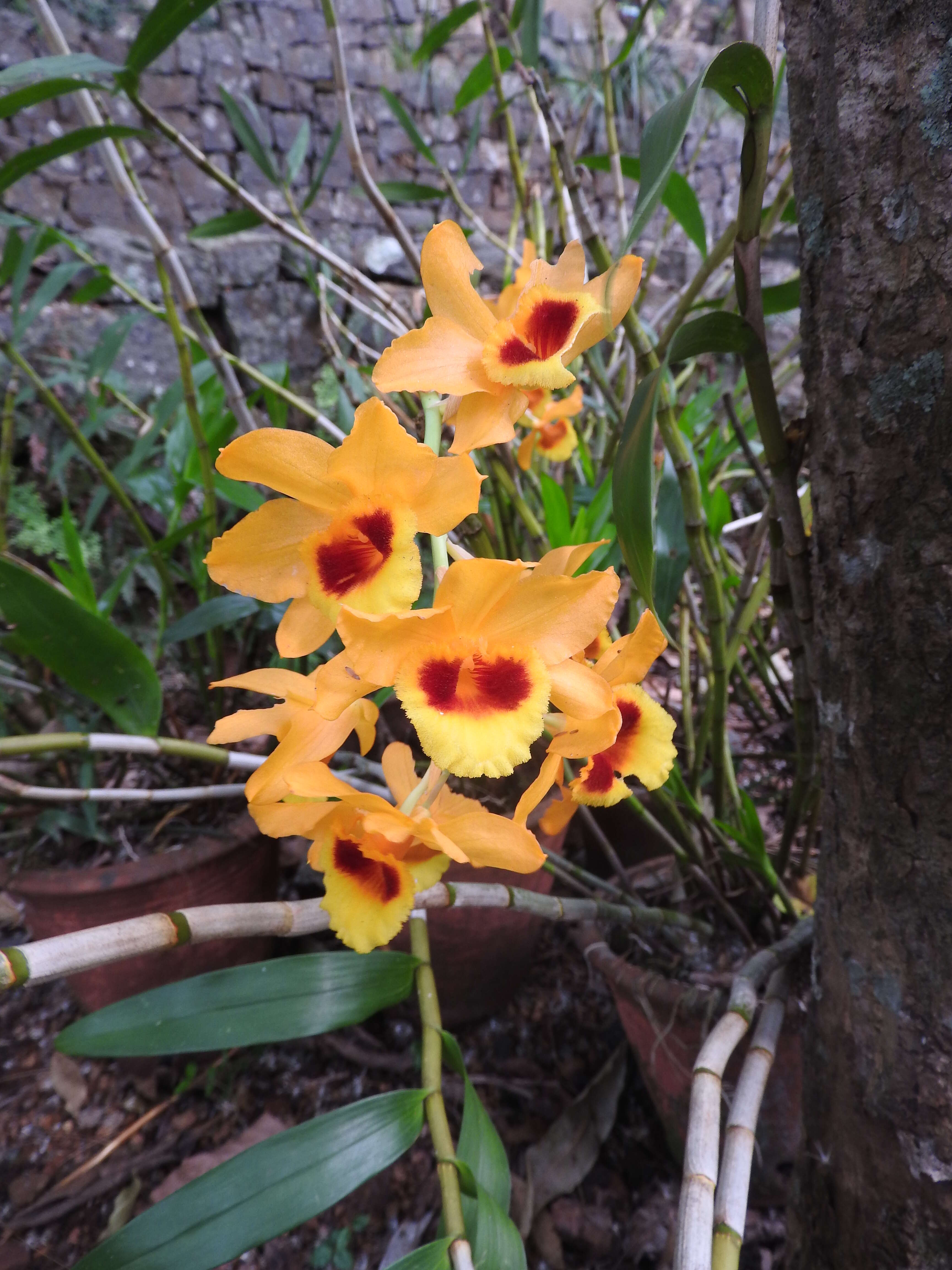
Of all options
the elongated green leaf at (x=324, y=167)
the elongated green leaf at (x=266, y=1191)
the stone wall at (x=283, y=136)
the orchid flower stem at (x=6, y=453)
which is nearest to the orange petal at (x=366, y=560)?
the elongated green leaf at (x=266, y=1191)

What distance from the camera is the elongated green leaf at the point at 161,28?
2.19ft

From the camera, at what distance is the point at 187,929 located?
50cm

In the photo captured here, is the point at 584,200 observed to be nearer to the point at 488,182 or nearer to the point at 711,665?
the point at 711,665

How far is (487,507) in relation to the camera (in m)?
1.05

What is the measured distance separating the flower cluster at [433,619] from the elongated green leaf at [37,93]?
50cm

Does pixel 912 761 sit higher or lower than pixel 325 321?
lower

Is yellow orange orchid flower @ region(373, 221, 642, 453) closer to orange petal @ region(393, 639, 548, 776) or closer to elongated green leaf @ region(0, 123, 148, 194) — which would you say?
orange petal @ region(393, 639, 548, 776)

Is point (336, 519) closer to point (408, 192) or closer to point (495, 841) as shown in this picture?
point (495, 841)

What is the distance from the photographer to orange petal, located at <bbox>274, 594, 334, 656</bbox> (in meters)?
0.46

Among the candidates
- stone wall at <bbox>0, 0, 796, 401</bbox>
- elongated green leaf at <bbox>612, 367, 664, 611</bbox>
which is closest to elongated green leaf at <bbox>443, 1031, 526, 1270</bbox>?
elongated green leaf at <bbox>612, 367, 664, 611</bbox>

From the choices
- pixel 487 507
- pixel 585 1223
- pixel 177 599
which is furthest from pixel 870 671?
pixel 177 599

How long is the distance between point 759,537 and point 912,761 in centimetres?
36

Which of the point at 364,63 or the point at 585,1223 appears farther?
the point at 364,63

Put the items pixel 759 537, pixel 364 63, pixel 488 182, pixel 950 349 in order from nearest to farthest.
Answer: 1. pixel 950 349
2. pixel 759 537
3. pixel 364 63
4. pixel 488 182
